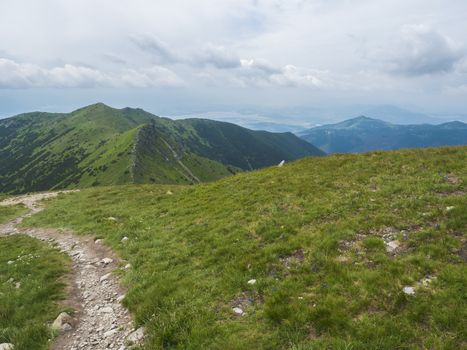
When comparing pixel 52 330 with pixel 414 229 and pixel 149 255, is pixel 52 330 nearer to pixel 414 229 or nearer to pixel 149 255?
pixel 149 255

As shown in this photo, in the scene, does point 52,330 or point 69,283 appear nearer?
point 52,330

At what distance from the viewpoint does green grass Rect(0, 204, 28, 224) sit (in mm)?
31402

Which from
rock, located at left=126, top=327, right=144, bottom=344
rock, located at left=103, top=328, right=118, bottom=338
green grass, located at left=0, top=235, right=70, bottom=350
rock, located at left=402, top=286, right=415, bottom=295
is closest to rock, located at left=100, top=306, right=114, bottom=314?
rock, located at left=103, top=328, right=118, bottom=338

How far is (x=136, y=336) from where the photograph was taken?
9.93 metres

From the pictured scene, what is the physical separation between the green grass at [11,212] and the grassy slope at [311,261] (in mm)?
13556

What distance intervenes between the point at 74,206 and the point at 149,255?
21.1 m

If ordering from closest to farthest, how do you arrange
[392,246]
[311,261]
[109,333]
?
[109,333] → [311,261] → [392,246]

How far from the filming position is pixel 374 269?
10906 millimetres

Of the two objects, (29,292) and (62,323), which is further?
(29,292)

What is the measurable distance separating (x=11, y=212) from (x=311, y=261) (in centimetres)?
3426

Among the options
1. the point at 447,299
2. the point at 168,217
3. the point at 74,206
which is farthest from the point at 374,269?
the point at 74,206


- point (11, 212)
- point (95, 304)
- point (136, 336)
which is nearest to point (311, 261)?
point (136, 336)

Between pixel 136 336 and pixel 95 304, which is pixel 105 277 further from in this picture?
pixel 136 336

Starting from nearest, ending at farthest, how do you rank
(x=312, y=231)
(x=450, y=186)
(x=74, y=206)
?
(x=312, y=231) < (x=450, y=186) < (x=74, y=206)
